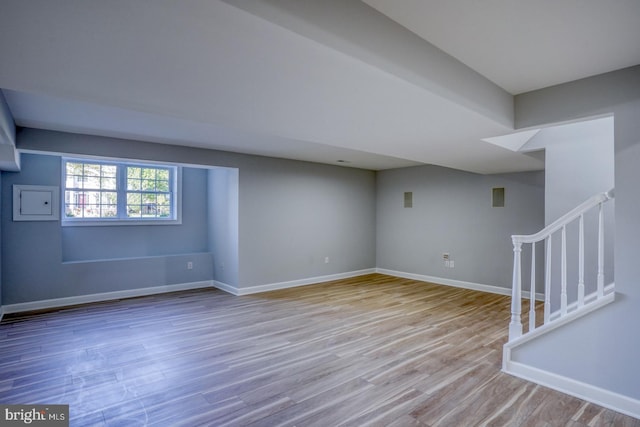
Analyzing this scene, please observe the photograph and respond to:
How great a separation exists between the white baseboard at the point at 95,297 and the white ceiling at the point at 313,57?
3135 millimetres

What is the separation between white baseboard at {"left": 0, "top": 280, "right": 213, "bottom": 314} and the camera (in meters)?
4.70

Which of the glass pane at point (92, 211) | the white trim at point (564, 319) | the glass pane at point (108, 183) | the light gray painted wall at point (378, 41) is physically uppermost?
the light gray painted wall at point (378, 41)

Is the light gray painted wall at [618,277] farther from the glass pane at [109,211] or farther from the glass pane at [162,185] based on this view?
the glass pane at [109,211]

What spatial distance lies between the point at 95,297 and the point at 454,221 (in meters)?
6.23

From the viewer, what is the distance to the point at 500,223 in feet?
19.4

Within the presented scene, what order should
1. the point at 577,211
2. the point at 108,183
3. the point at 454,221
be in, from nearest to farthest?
the point at 577,211 → the point at 108,183 → the point at 454,221

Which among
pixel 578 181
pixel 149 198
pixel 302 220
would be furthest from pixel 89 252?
pixel 578 181

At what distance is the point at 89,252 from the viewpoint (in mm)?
5449

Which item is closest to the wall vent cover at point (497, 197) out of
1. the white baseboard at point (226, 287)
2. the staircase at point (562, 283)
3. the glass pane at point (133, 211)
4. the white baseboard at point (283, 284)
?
the staircase at point (562, 283)

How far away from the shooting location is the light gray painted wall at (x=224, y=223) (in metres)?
5.77

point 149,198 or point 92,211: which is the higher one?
point 149,198

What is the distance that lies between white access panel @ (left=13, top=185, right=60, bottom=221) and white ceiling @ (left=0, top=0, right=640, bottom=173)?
229 centimetres

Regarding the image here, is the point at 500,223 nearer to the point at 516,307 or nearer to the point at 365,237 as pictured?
the point at 365,237

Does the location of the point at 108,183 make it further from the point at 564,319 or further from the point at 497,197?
the point at 497,197
